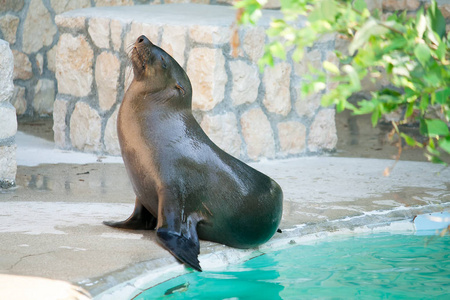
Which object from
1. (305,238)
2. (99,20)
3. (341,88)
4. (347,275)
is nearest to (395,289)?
(347,275)

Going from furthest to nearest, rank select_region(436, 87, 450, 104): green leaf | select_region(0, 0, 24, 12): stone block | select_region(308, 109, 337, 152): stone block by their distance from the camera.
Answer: select_region(0, 0, 24, 12): stone block < select_region(308, 109, 337, 152): stone block < select_region(436, 87, 450, 104): green leaf

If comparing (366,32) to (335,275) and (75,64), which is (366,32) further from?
(75,64)

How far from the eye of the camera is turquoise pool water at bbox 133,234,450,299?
3230 mm

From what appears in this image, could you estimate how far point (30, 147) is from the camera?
689 centimetres

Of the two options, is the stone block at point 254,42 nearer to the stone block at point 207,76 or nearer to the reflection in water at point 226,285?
the stone block at point 207,76

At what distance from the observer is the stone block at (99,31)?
6535mm

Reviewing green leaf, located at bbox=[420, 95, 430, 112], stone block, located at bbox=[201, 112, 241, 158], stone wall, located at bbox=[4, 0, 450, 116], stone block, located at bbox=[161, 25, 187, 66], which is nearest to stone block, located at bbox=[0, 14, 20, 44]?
stone wall, located at bbox=[4, 0, 450, 116]

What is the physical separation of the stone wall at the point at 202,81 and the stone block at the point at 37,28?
1843 millimetres

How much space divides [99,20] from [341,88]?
548cm

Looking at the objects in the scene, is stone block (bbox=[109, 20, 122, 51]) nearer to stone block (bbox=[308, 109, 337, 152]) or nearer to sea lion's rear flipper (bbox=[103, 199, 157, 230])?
stone block (bbox=[308, 109, 337, 152])

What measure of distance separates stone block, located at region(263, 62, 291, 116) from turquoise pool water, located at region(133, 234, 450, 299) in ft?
8.50

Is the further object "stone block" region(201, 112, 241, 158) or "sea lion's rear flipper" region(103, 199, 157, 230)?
"stone block" region(201, 112, 241, 158)

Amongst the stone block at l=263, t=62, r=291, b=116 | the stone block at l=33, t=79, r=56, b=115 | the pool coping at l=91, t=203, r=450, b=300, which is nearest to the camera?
the pool coping at l=91, t=203, r=450, b=300

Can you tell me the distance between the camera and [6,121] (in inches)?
196
